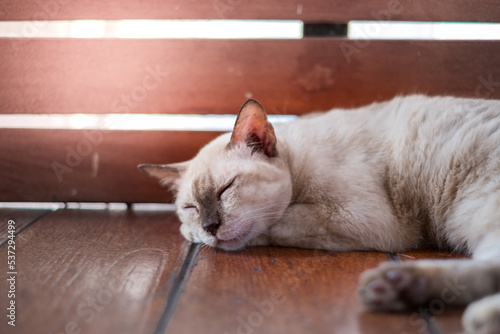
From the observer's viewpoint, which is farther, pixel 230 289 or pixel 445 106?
pixel 445 106

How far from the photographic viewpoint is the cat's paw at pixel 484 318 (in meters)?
0.94

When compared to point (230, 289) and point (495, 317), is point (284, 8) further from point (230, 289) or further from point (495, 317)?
point (495, 317)

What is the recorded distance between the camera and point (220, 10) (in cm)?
209

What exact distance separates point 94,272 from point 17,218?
0.90 m

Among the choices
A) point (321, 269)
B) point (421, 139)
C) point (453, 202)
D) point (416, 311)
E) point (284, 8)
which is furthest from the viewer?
point (284, 8)

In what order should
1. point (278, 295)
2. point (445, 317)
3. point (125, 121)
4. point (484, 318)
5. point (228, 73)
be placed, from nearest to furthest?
point (484, 318) < point (445, 317) < point (278, 295) < point (228, 73) < point (125, 121)

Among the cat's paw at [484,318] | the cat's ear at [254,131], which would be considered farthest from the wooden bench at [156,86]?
the cat's paw at [484,318]

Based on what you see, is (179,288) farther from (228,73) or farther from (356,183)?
(228,73)

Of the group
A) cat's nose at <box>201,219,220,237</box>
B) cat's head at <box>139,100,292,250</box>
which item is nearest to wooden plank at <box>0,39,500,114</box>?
cat's head at <box>139,100,292,250</box>

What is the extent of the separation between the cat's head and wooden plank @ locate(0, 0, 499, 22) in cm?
68

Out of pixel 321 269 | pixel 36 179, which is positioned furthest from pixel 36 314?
pixel 36 179

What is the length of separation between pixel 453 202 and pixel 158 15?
150 centimetres

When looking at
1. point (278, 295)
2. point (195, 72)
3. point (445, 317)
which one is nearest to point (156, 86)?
point (195, 72)

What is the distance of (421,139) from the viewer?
5.64ft
